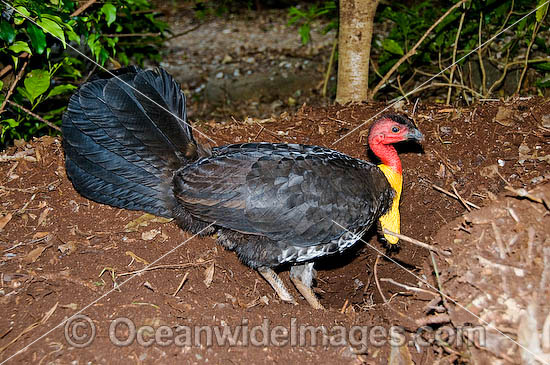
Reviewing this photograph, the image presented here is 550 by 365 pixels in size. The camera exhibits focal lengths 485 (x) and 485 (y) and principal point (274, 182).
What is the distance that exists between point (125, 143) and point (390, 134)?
1948 mm

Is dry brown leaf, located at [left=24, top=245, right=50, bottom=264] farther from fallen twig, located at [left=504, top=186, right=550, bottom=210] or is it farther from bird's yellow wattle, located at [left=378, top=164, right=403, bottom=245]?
fallen twig, located at [left=504, top=186, right=550, bottom=210]

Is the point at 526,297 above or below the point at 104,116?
below

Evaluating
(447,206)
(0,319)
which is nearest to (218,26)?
(447,206)

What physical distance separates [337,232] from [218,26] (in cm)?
883

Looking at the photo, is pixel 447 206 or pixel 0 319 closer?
pixel 0 319

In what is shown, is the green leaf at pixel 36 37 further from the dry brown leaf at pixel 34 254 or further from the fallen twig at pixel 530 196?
the fallen twig at pixel 530 196

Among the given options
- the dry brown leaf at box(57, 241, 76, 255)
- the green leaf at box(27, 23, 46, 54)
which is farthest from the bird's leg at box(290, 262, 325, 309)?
the green leaf at box(27, 23, 46, 54)

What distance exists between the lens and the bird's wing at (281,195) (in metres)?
3.31

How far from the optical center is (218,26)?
1111 centimetres

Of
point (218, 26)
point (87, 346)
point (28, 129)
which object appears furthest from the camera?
point (218, 26)

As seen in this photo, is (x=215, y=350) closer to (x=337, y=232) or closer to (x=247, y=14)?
(x=337, y=232)

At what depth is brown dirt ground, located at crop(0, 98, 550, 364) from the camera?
2.69 metres

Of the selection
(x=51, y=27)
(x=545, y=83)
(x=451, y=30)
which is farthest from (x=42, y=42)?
(x=545, y=83)

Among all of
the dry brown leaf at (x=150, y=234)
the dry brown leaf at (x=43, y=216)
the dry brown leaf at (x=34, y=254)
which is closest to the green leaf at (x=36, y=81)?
the dry brown leaf at (x=43, y=216)
